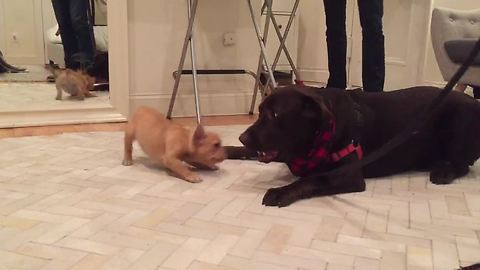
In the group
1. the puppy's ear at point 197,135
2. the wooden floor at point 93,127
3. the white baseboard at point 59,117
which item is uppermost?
the puppy's ear at point 197,135

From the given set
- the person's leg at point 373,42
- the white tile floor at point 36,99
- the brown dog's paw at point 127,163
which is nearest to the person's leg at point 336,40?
the person's leg at point 373,42

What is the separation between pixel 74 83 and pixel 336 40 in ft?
5.29

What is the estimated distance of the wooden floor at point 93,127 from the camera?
84.0 inches

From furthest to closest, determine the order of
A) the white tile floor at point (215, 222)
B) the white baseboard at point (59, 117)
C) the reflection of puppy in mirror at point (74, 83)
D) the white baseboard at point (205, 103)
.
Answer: the reflection of puppy in mirror at point (74, 83) → the white baseboard at point (205, 103) → the white baseboard at point (59, 117) → the white tile floor at point (215, 222)

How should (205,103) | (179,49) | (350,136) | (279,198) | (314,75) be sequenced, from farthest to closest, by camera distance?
1. (314,75)
2. (205,103)
3. (179,49)
4. (350,136)
5. (279,198)

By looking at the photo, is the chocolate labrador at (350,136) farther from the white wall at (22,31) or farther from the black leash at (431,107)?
the white wall at (22,31)

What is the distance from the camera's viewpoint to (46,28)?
330 centimetres

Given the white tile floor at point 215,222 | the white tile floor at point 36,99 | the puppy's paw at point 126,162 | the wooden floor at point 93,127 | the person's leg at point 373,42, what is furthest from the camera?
the white tile floor at point 36,99

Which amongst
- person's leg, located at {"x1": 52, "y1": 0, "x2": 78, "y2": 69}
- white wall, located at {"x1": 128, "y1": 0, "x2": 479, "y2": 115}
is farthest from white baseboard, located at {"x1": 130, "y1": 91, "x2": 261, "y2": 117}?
person's leg, located at {"x1": 52, "y1": 0, "x2": 78, "y2": 69}

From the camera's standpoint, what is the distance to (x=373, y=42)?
2041 millimetres

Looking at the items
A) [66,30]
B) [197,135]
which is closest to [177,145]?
[197,135]

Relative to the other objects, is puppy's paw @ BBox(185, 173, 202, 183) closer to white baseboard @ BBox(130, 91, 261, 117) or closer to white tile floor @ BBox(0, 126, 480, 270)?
white tile floor @ BBox(0, 126, 480, 270)

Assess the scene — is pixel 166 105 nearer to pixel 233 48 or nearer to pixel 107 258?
pixel 233 48

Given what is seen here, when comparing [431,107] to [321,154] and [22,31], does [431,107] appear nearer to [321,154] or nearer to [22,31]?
[321,154]
